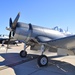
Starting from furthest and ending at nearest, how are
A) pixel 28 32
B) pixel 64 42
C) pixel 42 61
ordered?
pixel 28 32
pixel 64 42
pixel 42 61

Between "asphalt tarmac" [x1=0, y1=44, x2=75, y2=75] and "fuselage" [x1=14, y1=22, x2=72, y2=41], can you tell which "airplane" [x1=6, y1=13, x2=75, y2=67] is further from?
"asphalt tarmac" [x1=0, y1=44, x2=75, y2=75]

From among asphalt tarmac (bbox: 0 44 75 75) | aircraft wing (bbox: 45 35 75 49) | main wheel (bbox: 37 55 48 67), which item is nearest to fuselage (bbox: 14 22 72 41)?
aircraft wing (bbox: 45 35 75 49)

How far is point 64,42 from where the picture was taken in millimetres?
7969

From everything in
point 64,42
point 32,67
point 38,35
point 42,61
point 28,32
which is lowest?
point 32,67

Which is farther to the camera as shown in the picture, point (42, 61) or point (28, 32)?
point (28, 32)

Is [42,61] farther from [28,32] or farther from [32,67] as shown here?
[28,32]

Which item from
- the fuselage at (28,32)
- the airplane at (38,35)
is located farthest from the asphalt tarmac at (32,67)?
the fuselage at (28,32)

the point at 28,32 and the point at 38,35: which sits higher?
the point at 28,32

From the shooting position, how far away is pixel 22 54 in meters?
11.0

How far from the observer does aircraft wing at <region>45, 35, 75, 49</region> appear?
25.2 ft

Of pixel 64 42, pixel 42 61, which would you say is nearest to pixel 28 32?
pixel 42 61

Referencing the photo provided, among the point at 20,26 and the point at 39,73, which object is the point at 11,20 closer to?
the point at 20,26

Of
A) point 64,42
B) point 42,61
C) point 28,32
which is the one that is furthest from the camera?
point 28,32

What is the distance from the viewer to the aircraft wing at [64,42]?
7.69 m
